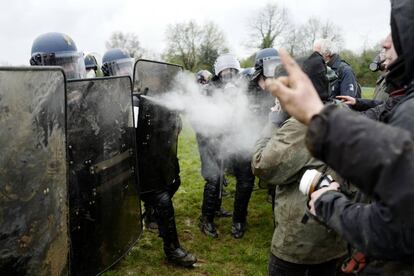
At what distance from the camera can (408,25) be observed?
121 centimetres

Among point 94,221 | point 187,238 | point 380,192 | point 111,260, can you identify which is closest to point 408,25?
point 380,192

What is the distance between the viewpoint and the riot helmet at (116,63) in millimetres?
4559

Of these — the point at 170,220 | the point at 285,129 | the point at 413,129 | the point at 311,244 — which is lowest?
the point at 170,220

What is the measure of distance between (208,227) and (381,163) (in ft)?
13.1

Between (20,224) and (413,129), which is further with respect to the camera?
(20,224)

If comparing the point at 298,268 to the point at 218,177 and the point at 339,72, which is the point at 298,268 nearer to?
the point at 218,177

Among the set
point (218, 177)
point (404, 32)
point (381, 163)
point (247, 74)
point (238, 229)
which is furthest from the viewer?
point (247, 74)

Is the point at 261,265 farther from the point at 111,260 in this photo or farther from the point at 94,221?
the point at 94,221

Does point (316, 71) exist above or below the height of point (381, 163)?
above

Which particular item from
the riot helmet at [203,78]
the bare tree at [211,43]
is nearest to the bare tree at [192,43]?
the bare tree at [211,43]

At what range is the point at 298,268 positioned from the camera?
7.61 feet

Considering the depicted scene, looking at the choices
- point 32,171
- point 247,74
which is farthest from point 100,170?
point 247,74

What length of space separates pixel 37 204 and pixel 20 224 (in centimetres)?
13

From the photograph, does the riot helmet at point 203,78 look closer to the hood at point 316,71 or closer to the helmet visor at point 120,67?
the helmet visor at point 120,67
